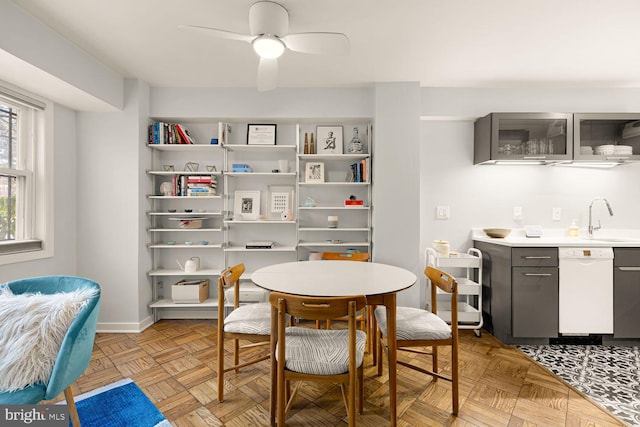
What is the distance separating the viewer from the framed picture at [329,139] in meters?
3.28

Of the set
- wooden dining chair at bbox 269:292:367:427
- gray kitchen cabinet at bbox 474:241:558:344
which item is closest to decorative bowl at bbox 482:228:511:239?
gray kitchen cabinet at bbox 474:241:558:344

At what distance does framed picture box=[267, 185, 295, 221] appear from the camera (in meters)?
3.31

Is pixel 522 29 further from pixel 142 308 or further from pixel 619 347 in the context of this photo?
pixel 142 308

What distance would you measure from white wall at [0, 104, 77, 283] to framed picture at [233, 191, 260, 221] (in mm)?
1525

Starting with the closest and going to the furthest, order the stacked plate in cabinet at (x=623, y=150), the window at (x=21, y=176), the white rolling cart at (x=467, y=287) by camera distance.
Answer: the window at (x=21, y=176) → the white rolling cart at (x=467, y=287) → the stacked plate in cabinet at (x=623, y=150)

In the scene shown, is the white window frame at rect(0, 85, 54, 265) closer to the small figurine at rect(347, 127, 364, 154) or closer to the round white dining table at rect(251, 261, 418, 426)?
the round white dining table at rect(251, 261, 418, 426)

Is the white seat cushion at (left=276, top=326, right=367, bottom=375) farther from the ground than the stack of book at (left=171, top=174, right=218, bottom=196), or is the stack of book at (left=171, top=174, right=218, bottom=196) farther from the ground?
the stack of book at (left=171, top=174, right=218, bottom=196)

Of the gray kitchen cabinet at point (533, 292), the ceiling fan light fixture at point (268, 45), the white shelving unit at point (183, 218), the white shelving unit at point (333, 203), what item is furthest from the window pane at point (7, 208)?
the gray kitchen cabinet at point (533, 292)

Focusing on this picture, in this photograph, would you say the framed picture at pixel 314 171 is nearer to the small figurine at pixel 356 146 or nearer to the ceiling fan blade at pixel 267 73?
the small figurine at pixel 356 146

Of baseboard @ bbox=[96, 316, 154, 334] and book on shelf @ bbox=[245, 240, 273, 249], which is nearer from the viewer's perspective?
baseboard @ bbox=[96, 316, 154, 334]

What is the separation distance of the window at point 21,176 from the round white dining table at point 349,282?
215 centimetres

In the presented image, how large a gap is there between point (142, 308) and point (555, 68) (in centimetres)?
454

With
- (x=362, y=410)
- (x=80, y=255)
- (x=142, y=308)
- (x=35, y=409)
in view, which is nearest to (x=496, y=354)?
(x=362, y=410)

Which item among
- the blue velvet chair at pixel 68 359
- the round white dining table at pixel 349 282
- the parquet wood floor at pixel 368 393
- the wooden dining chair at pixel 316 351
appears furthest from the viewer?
the parquet wood floor at pixel 368 393
